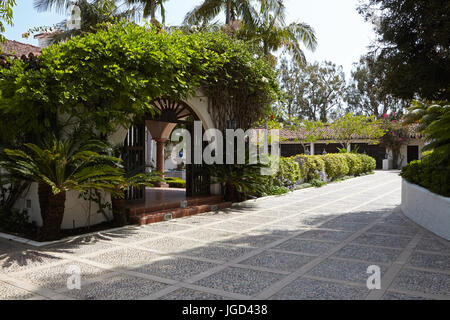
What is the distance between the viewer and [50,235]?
19.6 feet

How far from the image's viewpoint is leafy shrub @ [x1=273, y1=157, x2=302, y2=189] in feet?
43.3

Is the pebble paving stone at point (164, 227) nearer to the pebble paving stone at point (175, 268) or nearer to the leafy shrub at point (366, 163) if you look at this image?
the pebble paving stone at point (175, 268)

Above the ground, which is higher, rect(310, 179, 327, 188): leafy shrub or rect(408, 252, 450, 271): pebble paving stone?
rect(310, 179, 327, 188): leafy shrub

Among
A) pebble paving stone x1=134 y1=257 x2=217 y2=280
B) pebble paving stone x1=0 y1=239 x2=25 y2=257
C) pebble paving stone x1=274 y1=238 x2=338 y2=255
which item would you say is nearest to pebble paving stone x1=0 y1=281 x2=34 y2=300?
pebble paving stone x1=134 y1=257 x2=217 y2=280

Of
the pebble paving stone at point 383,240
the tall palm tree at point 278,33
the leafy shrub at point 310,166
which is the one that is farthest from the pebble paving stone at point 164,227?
the tall palm tree at point 278,33

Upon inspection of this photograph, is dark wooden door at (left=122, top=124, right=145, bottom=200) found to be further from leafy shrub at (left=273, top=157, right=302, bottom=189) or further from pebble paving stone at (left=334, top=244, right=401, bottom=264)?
pebble paving stone at (left=334, top=244, right=401, bottom=264)

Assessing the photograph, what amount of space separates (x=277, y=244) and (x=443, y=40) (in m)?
4.45

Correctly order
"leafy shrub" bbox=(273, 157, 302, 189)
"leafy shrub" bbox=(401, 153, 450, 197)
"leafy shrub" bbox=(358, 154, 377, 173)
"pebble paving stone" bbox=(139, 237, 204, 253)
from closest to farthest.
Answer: "pebble paving stone" bbox=(139, 237, 204, 253) < "leafy shrub" bbox=(401, 153, 450, 197) < "leafy shrub" bbox=(273, 157, 302, 189) < "leafy shrub" bbox=(358, 154, 377, 173)

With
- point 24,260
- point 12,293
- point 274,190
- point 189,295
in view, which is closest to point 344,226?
point 189,295

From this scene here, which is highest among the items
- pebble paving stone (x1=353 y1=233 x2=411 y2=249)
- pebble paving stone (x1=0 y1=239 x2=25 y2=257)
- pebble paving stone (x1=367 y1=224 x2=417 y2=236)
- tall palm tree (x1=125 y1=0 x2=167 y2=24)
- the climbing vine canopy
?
tall palm tree (x1=125 y1=0 x2=167 y2=24)

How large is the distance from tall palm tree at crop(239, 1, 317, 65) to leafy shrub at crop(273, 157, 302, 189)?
6.17 meters
